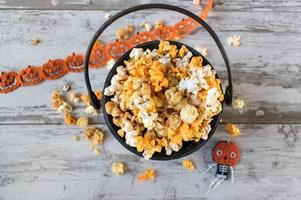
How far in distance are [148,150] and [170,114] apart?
65 mm

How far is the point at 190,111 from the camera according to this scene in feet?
1.97

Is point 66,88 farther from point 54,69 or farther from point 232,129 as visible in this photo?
point 232,129

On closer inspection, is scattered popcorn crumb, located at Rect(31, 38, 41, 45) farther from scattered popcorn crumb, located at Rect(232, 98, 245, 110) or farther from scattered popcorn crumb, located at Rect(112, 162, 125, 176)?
scattered popcorn crumb, located at Rect(232, 98, 245, 110)

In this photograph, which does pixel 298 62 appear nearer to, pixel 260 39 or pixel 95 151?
pixel 260 39

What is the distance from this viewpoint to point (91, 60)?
850 millimetres

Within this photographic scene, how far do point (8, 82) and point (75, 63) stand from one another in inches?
5.5

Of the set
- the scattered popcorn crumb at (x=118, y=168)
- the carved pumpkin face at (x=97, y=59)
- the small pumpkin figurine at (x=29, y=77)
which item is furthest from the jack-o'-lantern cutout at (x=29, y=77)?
the scattered popcorn crumb at (x=118, y=168)

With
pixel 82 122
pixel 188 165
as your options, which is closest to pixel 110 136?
pixel 82 122

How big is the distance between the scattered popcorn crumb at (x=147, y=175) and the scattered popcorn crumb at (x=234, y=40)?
1.00 ft

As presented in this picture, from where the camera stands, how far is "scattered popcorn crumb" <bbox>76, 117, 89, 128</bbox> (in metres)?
0.82

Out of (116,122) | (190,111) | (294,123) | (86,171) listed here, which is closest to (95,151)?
(86,171)

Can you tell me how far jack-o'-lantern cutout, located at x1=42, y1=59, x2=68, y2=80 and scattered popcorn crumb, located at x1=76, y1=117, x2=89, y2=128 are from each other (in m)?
0.10

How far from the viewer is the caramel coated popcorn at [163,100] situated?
608 millimetres

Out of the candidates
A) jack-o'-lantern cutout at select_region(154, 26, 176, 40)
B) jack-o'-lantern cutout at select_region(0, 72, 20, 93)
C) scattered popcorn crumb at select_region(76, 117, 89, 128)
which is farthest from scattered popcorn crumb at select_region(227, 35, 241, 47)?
jack-o'-lantern cutout at select_region(0, 72, 20, 93)
